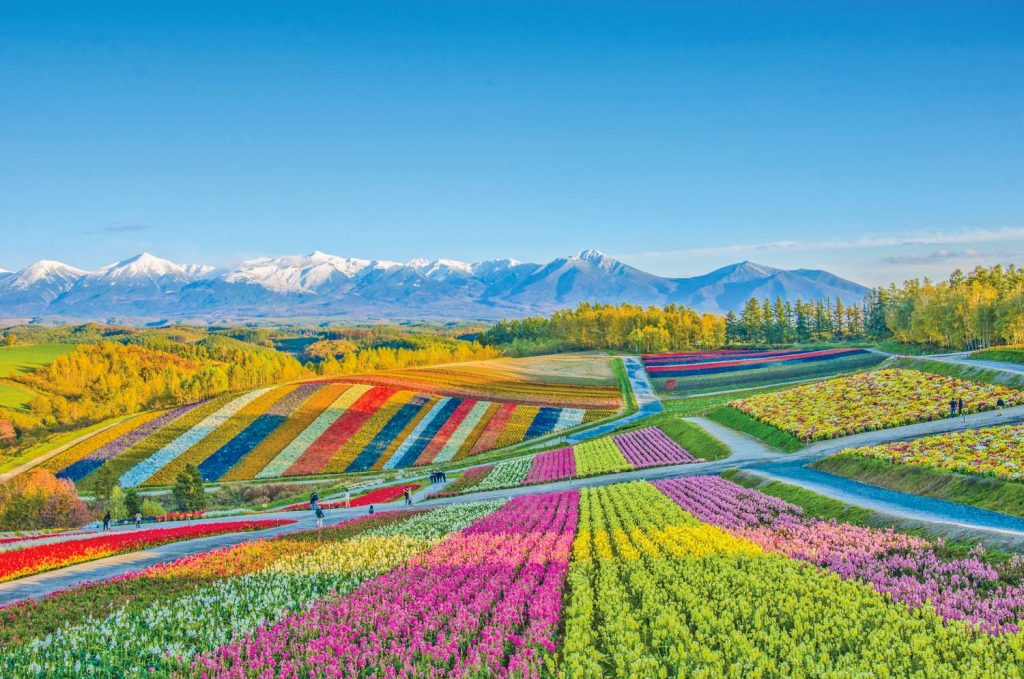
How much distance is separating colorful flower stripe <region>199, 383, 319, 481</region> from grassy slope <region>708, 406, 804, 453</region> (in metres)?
43.5

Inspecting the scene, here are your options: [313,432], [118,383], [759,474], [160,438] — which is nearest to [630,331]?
[313,432]

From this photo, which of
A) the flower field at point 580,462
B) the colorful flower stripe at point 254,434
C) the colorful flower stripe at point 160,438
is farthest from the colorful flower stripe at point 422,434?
the colorful flower stripe at point 160,438

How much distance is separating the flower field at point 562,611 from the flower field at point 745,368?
68.9 metres

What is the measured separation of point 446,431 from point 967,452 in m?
46.3

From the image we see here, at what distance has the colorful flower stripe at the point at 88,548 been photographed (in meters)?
19.5

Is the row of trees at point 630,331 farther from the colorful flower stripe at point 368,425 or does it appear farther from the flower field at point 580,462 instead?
the flower field at point 580,462

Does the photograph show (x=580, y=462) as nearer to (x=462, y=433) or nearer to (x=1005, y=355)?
(x=462, y=433)

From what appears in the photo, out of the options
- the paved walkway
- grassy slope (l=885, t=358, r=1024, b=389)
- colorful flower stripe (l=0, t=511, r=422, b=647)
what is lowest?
colorful flower stripe (l=0, t=511, r=422, b=647)

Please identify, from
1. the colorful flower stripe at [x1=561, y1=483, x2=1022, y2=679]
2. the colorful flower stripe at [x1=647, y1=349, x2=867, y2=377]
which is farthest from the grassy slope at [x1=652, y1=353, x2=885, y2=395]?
the colorful flower stripe at [x1=561, y1=483, x2=1022, y2=679]

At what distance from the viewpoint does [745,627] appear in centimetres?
1020

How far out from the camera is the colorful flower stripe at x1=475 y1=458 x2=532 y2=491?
38.4 metres

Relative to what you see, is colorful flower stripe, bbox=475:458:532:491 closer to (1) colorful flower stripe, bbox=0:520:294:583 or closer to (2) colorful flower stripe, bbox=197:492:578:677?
(1) colorful flower stripe, bbox=0:520:294:583

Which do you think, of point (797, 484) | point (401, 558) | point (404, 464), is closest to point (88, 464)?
point (404, 464)

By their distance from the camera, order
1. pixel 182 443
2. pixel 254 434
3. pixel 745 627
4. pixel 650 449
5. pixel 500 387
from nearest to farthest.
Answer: pixel 745 627 < pixel 650 449 < pixel 182 443 < pixel 254 434 < pixel 500 387
